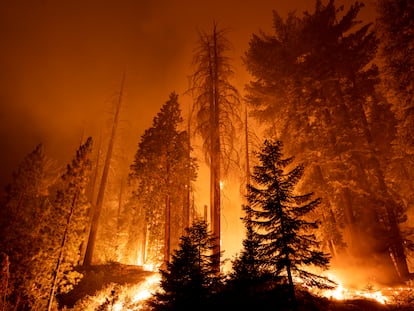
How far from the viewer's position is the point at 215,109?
587 inches

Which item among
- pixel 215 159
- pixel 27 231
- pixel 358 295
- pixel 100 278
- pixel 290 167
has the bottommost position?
pixel 358 295

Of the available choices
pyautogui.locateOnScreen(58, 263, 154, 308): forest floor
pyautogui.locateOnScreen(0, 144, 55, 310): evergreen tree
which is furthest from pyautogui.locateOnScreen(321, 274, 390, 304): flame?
pyautogui.locateOnScreen(0, 144, 55, 310): evergreen tree

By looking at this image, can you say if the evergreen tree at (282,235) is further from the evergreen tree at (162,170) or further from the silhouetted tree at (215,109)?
the evergreen tree at (162,170)

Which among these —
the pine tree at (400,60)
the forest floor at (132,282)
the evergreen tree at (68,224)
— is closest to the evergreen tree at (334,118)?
the pine tree at (400,60)

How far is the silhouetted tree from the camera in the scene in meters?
13.9

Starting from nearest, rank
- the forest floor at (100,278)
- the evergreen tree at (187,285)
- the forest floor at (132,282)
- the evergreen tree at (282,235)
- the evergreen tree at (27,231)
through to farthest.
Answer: the evergreen tree at (282,235) < the evergreen tree at (187,285) < the forest floor at (132,282) < the evergreen tree at (27,231) < the forest floor at (100,278)

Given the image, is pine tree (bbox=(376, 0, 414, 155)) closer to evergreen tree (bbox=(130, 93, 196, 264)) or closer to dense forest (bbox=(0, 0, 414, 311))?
dense forest (bbox=(0, 0, 414, 311))

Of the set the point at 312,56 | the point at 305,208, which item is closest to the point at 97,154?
the point at 312,56

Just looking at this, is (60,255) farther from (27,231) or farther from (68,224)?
(27,231)

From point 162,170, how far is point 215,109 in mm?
7322

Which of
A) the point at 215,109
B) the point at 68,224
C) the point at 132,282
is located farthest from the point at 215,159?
the point at 132,282

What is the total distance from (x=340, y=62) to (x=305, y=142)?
5.55m

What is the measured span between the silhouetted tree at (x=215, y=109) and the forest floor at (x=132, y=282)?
5.07 meters

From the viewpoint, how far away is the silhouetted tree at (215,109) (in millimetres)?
13948
